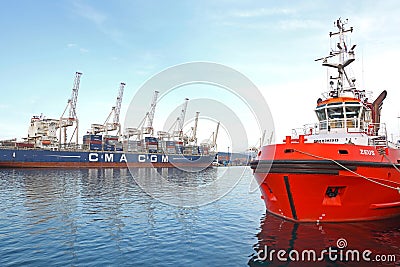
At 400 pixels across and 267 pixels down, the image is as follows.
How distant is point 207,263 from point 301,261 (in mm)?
3120

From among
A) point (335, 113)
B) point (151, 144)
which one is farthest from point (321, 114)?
point (151, 144)

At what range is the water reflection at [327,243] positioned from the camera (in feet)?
30.4

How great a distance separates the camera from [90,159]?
71.6 meters

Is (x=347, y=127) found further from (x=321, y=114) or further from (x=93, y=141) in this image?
(x=93, y=141)

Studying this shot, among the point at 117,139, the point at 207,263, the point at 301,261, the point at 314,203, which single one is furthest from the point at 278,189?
the point at 117,139

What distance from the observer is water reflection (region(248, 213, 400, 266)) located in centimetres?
927

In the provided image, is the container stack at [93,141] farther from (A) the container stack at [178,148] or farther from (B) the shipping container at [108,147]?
(A) the container stack at [178,148]

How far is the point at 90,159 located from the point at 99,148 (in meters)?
6.90

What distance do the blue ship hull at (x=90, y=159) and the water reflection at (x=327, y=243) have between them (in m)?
62.6

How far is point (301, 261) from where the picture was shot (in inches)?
362

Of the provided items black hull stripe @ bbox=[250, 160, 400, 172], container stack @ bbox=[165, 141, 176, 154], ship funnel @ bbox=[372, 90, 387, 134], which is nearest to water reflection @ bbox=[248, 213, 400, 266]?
black hull stripe @ bbox=[250, 160, 400, 172]

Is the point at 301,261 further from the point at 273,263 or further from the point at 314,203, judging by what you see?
the point at 314,203

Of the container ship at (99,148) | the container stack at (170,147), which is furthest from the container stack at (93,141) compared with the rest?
the container stack at (170,147)

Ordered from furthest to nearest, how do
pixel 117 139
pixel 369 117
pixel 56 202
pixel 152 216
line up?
pixel 117 139 → pixel 56 202 → pixel 369 117 → pixel 152 216
